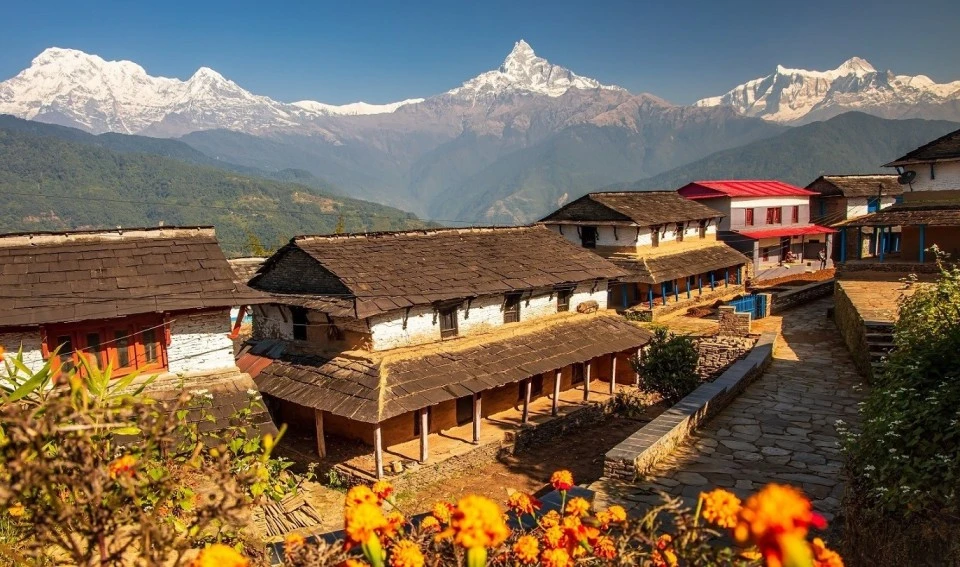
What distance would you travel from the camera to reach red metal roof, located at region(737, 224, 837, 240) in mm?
43897

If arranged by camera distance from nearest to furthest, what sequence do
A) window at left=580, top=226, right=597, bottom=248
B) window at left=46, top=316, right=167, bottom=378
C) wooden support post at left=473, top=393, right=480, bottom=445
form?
1. window at left=46, top=316, right=167, bottom=378
2. wooden support post at left=473, top=393, right=480, bottom=445
3. window at left=580, top=226, right=597, bottom=248

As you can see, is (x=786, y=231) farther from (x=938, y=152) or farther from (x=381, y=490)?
(x=381, y=490)

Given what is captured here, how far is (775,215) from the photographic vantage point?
154 ft

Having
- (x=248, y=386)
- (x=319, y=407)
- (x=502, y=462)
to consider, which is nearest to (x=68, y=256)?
(x=248, y=386)

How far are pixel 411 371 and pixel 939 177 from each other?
82.6 feet

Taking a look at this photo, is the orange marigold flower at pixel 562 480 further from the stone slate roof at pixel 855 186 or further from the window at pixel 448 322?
the stone slate roof at pixel 855 186

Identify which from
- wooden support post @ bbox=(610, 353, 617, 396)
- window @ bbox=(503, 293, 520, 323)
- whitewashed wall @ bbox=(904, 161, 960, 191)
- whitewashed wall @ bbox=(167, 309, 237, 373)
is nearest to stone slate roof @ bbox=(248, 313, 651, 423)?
window @ bbox=(503, 293, 520, 323)

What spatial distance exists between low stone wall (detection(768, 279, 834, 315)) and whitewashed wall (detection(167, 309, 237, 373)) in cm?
2652

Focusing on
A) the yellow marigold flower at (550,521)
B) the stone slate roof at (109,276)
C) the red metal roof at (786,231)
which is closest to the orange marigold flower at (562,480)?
the yellow marigold flower at (550,521)

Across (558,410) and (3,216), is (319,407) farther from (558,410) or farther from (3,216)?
(3,216)

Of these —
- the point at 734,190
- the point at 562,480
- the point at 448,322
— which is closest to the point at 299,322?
the point at 448,322

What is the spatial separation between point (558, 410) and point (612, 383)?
10.4 ft

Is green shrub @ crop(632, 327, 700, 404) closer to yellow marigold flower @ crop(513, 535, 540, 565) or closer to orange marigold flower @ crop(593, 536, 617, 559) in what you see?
orange marigold flower @ crop(593, 536, 617, 559)

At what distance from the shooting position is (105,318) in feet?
40.2
